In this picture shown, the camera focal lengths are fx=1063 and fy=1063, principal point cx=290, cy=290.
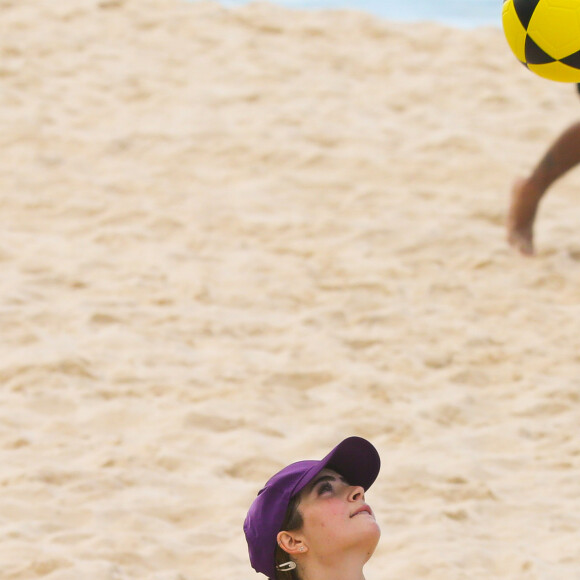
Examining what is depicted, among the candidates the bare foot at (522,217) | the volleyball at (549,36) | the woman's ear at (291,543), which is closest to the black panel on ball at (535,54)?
the volleyball at (549,36)

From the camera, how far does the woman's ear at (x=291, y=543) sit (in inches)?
75.7

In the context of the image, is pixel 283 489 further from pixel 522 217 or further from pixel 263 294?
pixel 522 217

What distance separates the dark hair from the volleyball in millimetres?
1449

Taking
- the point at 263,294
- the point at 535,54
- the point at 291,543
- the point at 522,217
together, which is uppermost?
the point at 535,54

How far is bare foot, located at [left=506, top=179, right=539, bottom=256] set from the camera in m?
4.63

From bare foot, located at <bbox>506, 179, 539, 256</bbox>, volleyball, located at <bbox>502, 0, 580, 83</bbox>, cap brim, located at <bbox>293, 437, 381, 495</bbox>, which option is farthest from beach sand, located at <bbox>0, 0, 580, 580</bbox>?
volleyball, located at <bbox>502, 0, 580, 83</bbox>

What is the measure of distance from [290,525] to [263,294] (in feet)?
7.94

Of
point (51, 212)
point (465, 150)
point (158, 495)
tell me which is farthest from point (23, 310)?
point (465, 150)

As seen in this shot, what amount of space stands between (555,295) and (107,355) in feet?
6.19

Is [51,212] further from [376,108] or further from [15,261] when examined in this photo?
[376,108]

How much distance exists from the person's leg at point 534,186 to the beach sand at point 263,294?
13cm

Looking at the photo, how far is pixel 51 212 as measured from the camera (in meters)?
4.89

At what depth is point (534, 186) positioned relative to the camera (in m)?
4.58

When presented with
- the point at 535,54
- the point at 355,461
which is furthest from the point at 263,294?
the point at 355,461
